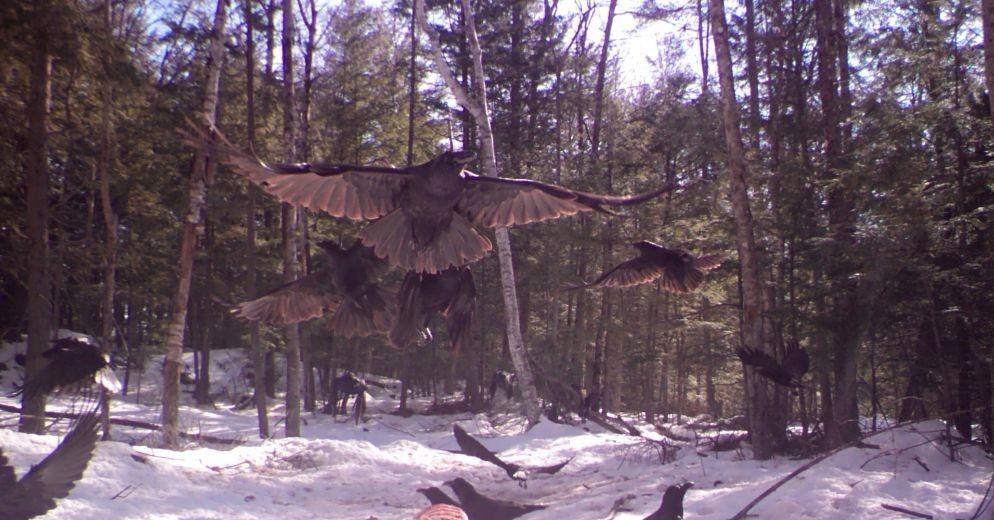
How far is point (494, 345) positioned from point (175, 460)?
15976 millimetres

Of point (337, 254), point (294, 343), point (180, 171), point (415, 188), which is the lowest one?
point (294, 343)

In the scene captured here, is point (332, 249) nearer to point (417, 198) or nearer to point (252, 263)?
point (417, 198)

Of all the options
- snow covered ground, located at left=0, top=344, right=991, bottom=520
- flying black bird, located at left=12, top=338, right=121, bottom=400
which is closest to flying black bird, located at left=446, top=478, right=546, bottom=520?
snow covered ground, located at left=0, top=344, right=991, bottom=520

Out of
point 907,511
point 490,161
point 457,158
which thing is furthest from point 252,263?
point 907,511

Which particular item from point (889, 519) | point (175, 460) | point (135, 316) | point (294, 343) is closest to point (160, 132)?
point (294, 343)

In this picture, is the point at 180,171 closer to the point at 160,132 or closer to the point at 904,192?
the point at 160,132

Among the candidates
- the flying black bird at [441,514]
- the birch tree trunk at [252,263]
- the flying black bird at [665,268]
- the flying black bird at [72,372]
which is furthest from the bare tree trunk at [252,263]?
the flying black bird at [441,514]

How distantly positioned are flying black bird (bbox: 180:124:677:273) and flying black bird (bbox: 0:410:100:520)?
1973 mm

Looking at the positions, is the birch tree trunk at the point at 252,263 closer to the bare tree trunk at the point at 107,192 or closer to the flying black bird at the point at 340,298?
the bare tree trunk at the point at 107,192

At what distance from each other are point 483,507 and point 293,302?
99.1 inches

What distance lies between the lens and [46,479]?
4.05m

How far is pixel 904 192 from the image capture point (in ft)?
24.9

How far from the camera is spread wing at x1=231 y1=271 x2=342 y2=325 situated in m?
5.84

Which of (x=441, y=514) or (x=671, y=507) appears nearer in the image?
(x=441, y=514)
